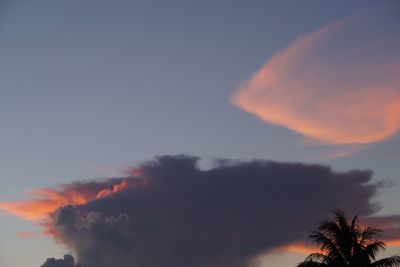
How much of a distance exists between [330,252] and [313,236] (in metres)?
1.84

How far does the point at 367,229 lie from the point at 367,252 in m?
1.79

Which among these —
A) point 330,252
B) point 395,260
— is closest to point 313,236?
point 330,252

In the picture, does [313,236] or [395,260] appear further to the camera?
[313,236]

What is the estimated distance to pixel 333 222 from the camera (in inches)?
1786

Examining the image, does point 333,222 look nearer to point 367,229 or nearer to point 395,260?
point 367,229

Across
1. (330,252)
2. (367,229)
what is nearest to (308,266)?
(330,252)

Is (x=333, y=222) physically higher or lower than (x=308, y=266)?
higher

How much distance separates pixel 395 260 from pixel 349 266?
3479 mm

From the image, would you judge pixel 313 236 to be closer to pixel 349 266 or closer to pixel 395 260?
pixel 349 266

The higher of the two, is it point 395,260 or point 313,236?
point 313,236

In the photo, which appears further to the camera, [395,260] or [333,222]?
[333,222]

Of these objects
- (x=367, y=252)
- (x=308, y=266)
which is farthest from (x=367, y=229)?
(x=308, y=266)

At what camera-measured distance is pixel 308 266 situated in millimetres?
43844

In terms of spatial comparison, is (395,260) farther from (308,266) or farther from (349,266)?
(308,266)
